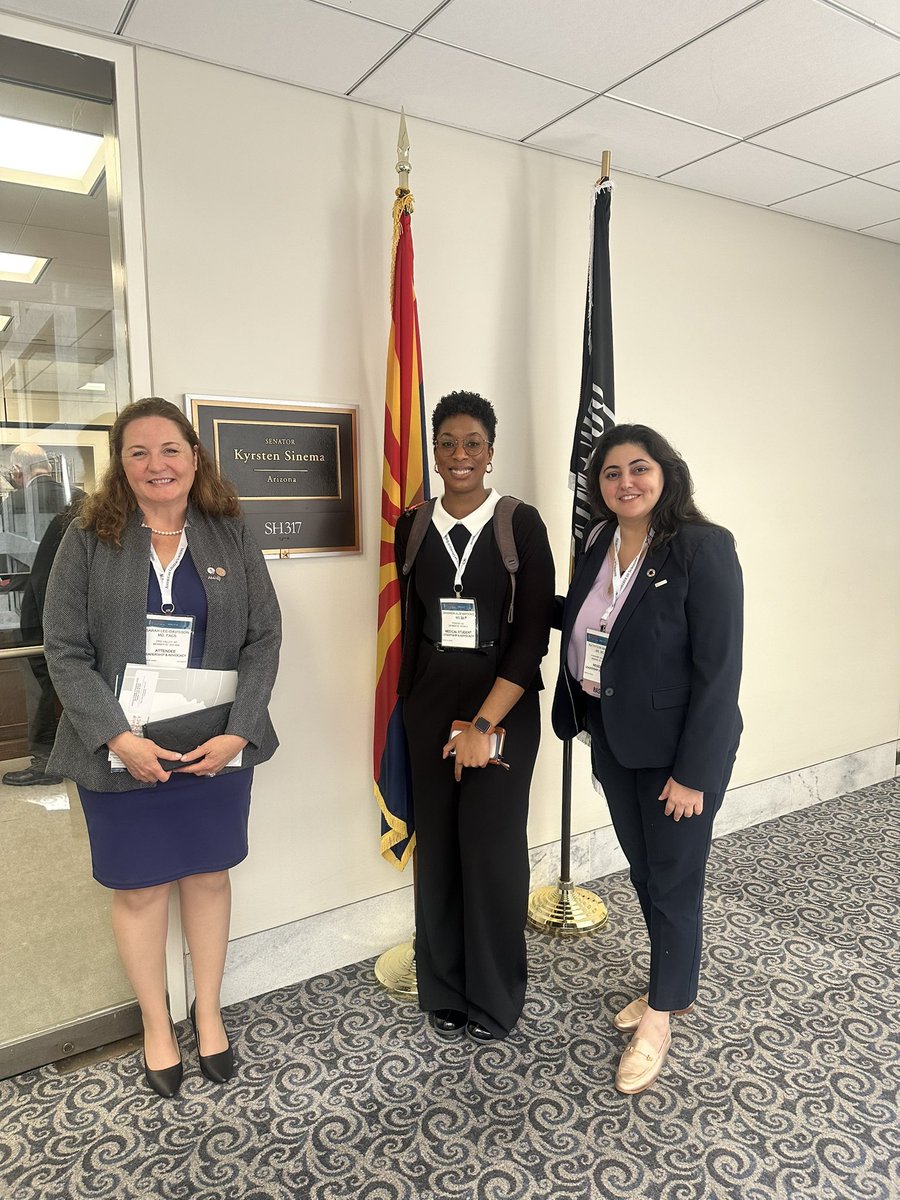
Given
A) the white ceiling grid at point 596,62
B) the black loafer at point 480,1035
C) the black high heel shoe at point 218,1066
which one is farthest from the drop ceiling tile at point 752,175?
the black high heel shoe at point 218,1066

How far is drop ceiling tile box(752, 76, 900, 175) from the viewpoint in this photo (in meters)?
2.69

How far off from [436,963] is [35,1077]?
1195mm

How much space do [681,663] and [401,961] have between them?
1499 mm

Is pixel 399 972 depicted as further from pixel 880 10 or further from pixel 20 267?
pixel 880 10

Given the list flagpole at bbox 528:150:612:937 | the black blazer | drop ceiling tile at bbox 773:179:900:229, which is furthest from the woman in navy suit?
drop ceiling tile at bbox 773:179:900:229

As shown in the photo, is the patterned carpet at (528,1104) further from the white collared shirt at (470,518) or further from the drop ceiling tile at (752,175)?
the drop ceiling tile at (752,175)

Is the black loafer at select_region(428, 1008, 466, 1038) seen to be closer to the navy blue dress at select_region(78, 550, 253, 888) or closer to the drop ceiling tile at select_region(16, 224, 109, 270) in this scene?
the navy blue dress at select_region(78, 550, 253, 888)

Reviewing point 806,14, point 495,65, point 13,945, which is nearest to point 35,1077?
point 13,945

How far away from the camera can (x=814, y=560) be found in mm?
4094

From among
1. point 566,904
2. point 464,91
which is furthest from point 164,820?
point 464,91

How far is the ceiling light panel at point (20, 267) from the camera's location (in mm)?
2158

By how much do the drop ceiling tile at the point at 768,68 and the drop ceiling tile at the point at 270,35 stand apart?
86cm

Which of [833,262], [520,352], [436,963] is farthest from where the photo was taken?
[833,262]

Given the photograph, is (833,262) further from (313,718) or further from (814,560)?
(313,718)
